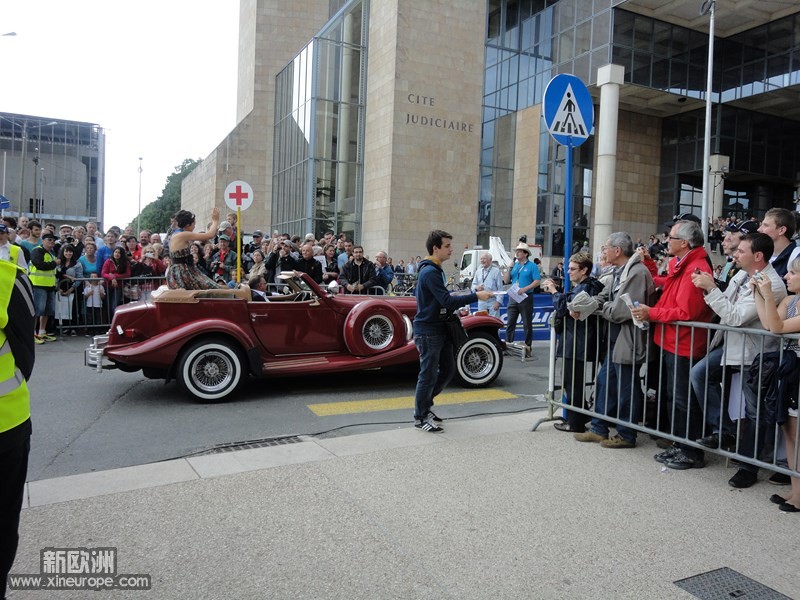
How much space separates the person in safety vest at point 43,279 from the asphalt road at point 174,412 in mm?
2145

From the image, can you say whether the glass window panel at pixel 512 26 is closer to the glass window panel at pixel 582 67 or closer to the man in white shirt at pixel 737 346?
the glass window panel at pixel 582 67

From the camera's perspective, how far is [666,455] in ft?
15.5

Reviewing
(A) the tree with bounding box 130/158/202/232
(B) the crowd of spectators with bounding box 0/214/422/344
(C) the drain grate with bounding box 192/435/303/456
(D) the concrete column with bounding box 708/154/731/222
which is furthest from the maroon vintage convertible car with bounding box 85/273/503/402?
(A) the tree with bounding box 130/158/202/232

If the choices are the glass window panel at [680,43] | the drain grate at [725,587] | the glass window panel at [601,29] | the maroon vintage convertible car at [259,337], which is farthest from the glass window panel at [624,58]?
the drain grate at [725,587]

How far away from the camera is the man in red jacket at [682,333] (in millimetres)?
4621

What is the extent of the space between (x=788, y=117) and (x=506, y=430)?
35164mm

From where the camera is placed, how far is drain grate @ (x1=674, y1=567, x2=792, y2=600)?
2807 mm

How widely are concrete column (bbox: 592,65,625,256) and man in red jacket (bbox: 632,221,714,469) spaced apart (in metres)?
23.9

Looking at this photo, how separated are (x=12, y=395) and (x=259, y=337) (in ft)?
14.7

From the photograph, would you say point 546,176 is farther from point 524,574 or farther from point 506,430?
point 524,574

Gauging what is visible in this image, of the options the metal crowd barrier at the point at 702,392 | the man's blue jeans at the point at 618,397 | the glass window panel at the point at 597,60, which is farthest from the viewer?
the glass window panel at the point at 597,60

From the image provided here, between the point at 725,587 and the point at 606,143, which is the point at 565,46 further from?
the point at 725,587

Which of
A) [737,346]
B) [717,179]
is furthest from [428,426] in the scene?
[717,179]

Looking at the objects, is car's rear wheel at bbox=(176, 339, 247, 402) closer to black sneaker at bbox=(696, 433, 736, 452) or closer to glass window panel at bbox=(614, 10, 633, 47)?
black sneaker at bbox=(696, 433, 736, 452)
